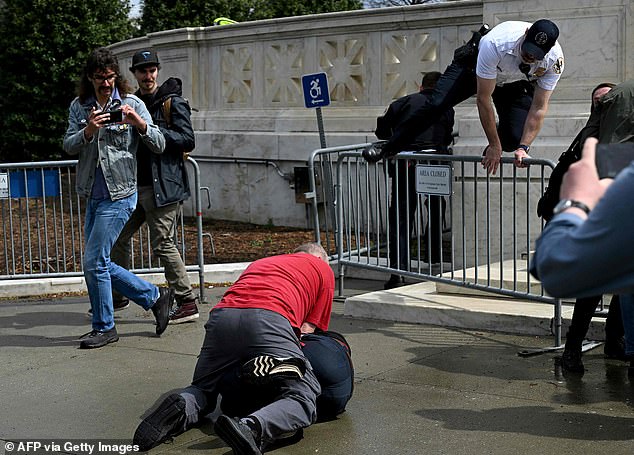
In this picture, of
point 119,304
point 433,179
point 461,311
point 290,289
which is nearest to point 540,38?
point 433,179

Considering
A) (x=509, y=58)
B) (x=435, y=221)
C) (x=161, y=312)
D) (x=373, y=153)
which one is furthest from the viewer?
(x=435, y=221)

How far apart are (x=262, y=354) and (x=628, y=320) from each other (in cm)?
222

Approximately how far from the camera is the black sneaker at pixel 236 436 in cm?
469

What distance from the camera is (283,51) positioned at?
44.7ft

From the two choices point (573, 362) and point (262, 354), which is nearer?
point (262, 354)

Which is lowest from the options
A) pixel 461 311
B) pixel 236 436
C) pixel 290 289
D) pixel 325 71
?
pixel 461 311

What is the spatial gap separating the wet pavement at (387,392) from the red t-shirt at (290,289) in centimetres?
60

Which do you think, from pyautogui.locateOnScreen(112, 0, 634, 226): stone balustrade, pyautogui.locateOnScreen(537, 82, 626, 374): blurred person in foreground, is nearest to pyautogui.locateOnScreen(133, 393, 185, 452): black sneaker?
pyautogui.locateOnScreen(537, 82, 626, 374): blurred person in foreground

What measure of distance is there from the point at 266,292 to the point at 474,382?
163 cm

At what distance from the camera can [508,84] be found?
7.59 metres

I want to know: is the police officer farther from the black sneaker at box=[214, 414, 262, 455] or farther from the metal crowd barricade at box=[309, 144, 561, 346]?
the black sneaker at box=[214, 414, 262, 455]

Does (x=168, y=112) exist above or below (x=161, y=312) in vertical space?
above

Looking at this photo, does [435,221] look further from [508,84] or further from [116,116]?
[116,116]

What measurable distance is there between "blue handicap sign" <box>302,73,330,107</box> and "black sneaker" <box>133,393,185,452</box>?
6164 mm
